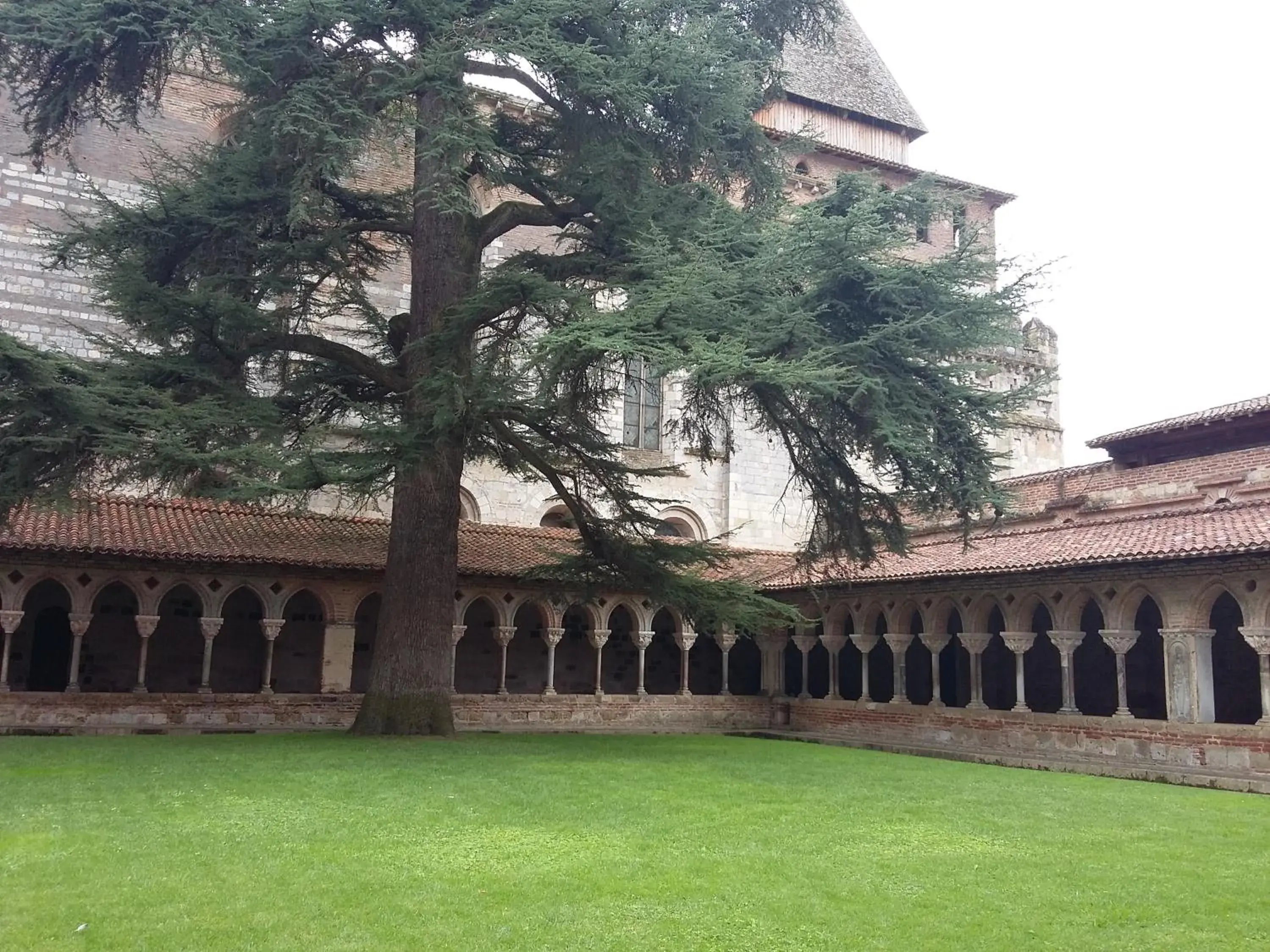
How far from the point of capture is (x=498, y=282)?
12352 millimetres

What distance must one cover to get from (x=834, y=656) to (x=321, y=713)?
8640 mm

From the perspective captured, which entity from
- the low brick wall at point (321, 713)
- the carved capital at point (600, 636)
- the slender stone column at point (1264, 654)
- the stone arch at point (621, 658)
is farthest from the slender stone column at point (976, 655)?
the stone arch at point (621, 658)

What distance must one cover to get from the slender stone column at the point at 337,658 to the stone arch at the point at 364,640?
81 cm

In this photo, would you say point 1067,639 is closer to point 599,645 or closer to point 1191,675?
point 1191,675

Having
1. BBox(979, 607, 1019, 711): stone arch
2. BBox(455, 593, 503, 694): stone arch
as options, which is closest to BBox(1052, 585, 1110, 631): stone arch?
BBox(979, 607, 1019, 711): stone arch

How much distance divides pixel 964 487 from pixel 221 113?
1593cm

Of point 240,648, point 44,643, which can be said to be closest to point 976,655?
point 240,648

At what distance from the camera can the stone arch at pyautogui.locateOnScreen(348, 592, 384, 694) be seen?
1853 centimetres

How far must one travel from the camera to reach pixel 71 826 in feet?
23.4

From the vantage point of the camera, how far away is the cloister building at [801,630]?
1414cm

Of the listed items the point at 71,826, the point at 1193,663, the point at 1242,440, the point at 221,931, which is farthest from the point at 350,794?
the point at 1242,440

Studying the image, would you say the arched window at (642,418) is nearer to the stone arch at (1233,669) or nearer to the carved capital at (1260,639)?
the stone arch at (1233,669)

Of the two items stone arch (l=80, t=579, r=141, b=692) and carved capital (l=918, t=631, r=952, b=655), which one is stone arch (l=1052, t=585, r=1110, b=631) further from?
stone arch (l=80, t=579, r=141, b=692)

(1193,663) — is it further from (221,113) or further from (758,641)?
(221,113)
